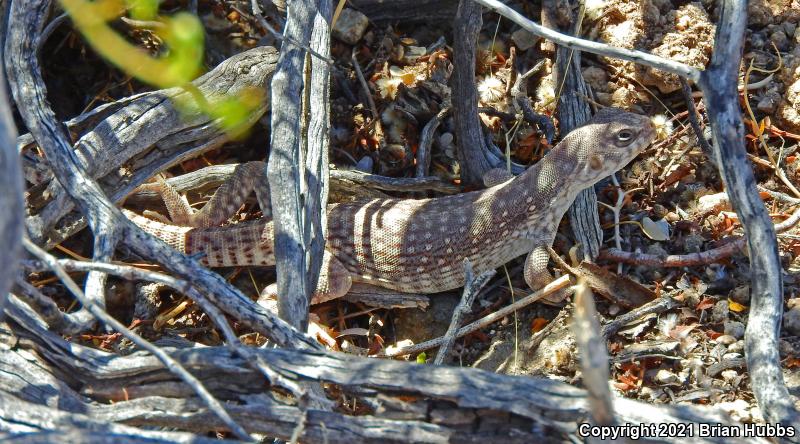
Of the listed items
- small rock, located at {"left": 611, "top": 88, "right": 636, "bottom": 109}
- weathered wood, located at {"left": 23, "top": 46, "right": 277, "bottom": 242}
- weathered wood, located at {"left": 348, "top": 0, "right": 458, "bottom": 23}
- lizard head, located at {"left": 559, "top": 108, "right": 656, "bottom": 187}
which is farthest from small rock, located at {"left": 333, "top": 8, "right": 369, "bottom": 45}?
small rock, located at {"left": 611, "top": 88, "right": 636, "bottom": 109}

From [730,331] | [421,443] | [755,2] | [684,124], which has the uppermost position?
[755,2]

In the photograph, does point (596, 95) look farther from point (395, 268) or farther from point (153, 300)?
point (153, 300)

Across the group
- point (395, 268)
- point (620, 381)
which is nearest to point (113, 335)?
point (395, 268)

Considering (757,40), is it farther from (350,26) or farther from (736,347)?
(350,26)

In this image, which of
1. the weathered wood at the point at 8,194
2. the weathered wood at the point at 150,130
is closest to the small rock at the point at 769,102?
the weathered wood at the point at 150,130

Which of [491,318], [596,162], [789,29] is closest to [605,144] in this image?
[596,162]
